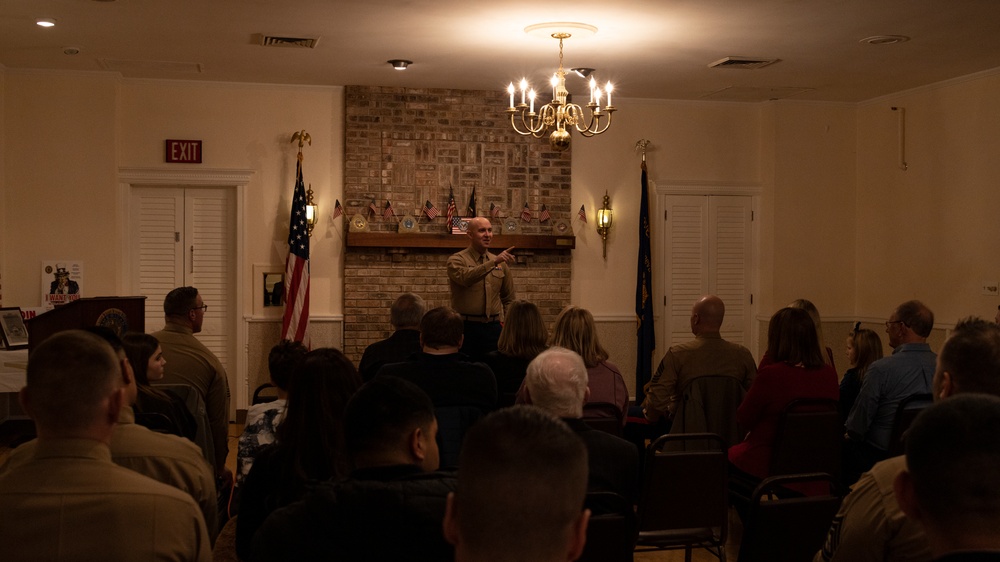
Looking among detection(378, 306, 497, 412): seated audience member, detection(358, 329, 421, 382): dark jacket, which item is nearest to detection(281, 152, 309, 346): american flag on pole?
detection(358, 329, 421, 382): dark jacket

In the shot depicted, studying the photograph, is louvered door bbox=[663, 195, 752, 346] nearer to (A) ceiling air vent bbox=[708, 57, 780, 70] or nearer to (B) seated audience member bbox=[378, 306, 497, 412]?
(A) ceiling air vent bbox=[708, 57, 780, 70]

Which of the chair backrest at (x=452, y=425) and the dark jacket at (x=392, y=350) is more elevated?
the dark jacket at (x=392, y=350)

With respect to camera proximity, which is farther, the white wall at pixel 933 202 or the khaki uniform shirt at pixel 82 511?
the white wall at pixel 933 202

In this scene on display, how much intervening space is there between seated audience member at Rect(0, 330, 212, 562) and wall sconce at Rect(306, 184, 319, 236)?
647 cm

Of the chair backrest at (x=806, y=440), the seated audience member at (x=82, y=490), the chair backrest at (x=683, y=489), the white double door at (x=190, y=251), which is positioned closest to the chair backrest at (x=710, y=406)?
the chair backrest at (x=806, y=440)

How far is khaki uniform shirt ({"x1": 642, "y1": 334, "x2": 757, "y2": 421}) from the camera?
478 centimetres

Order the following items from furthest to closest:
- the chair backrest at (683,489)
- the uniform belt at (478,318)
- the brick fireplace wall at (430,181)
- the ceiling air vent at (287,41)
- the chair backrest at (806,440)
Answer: the brick fireplace wall at (430,181)
the uniform belt at (478,318)
the ceiling air vent at (287,41)
the chair backrest at (806,440)
the chair backrest at (683,489)

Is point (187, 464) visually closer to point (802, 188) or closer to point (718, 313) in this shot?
point (718, 313)

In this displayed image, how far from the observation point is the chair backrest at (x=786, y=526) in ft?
9.09

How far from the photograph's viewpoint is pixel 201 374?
4.56m

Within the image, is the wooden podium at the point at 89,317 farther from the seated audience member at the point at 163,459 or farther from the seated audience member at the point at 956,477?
the seated audience member at the point at 956,477

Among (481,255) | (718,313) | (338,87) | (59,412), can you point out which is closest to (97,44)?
(338,87)

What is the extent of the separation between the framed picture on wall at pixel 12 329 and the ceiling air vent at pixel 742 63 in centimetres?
595

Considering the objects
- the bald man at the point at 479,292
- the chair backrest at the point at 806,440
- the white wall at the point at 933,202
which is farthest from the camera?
the white wall at the point at 933,202
